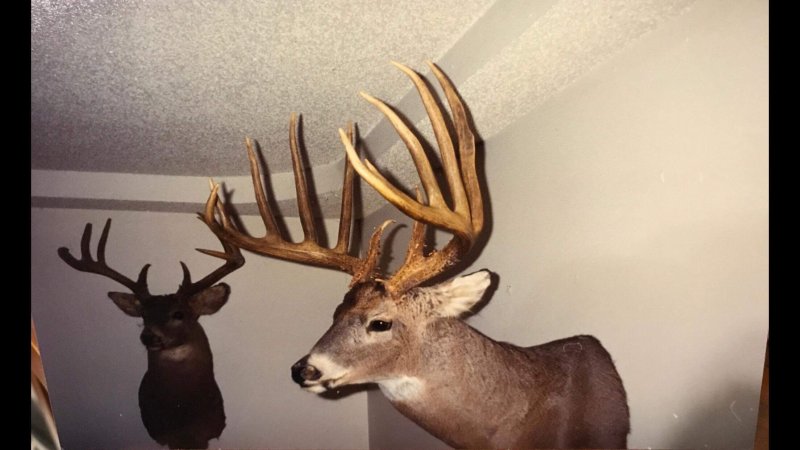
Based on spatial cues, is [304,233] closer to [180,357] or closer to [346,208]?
[346,208]

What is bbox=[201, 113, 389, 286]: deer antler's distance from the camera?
152 centimetres

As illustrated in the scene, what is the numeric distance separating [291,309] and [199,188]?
1.61 feet

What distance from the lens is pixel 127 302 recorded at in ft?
6.07

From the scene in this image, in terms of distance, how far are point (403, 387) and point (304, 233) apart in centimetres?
50

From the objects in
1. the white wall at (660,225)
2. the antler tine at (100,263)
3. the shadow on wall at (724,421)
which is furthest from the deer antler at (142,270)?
the shadow on wall at (724,421)

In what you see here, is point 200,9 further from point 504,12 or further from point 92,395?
point 92,395

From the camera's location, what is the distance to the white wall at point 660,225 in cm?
93

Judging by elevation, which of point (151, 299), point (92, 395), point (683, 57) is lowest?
point (92, 395)

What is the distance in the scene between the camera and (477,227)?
132cm

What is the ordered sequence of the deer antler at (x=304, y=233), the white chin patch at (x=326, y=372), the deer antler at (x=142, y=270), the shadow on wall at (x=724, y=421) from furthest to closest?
the deer antler at (x=142, y=270) < the deer antler at (x=304, y=233) < the white chin patch at (x=326, y=372) < the shadow on wall at (x=724, y=421)

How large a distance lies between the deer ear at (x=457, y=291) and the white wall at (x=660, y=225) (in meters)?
0.05

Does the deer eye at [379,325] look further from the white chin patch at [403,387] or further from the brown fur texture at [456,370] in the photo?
the white chin patch at [403,387]

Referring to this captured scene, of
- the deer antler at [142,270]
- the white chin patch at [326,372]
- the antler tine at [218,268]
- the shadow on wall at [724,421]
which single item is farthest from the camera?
the antler tine at [218,268]

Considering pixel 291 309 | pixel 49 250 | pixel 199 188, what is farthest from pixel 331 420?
pixel 49 250
